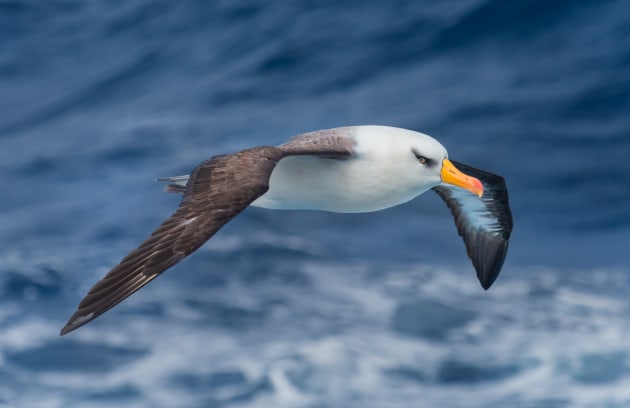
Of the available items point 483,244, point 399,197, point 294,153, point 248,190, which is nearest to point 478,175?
point 483,244

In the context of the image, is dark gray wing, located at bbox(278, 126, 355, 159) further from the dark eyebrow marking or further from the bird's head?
the dark eyebrow marking

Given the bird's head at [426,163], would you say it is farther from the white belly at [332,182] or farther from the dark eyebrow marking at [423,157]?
the white belly at [332,182]

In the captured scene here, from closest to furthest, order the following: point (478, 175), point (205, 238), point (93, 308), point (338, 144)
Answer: point (93, 308), point (205, 238), point (338, 144), point (478, 175)

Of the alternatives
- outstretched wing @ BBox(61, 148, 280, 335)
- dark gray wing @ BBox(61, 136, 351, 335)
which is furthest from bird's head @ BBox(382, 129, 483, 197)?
outstretched wing @ BBox(61, 148, 280, 335)

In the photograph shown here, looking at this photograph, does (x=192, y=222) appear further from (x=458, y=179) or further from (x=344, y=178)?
(x=458, y=179)

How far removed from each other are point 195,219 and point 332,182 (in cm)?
240

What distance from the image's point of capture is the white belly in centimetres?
1184

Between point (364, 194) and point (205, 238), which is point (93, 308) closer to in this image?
point (205, 238)

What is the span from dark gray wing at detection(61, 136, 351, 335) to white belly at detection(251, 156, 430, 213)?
1.60ft

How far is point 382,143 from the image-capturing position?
11961 mm

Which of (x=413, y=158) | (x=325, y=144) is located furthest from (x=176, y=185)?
(x=413, y=158)

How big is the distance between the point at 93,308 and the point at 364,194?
13.1 ft

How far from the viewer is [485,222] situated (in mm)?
14297

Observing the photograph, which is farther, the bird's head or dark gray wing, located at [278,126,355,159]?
the bird's head
